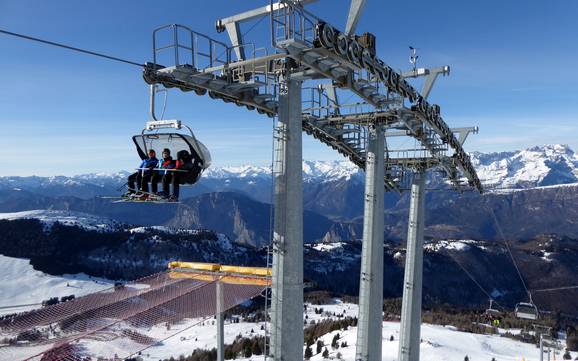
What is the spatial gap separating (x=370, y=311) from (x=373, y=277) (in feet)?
4.09

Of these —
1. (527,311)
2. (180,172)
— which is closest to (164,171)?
(180,172)

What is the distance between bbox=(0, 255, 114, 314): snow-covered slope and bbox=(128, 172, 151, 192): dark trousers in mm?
150067

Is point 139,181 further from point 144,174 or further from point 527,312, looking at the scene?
point 527,312

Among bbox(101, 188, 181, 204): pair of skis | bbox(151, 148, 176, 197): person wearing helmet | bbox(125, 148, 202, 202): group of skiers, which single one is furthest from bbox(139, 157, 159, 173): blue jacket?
bbox(101, 188, 181, 204): pair of skis

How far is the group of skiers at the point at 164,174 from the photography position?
1202cm

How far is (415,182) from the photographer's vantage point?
2511 cm

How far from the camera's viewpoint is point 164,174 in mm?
12203

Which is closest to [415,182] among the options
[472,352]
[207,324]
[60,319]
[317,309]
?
[60,319]

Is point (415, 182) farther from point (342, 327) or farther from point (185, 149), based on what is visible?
point (342, 327)

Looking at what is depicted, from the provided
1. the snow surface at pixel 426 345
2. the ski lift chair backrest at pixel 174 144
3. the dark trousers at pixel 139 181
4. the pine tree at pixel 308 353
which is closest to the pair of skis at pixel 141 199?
the dark trousers at pixel 139 181

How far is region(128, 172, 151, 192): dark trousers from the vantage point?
12.4 m

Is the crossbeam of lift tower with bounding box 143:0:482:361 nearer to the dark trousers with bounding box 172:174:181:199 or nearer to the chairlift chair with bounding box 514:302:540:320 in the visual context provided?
the dark trousers with bounding box 172:174:181:199

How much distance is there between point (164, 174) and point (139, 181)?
0.87 m

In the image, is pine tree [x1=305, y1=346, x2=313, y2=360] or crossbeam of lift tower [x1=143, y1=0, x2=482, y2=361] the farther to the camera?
pine tree [x1=305, y1=346, x2=313, y2=360]
